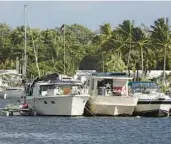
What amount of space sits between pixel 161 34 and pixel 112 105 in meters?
55.8

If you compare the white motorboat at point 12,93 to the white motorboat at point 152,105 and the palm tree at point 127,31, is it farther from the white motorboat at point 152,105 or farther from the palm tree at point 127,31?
the white motorboat at point 152,105

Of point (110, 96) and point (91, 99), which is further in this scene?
point (91, 99)

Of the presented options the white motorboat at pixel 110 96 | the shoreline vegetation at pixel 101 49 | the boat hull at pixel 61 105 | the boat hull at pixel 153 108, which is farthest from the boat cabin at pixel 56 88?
the shoreline vegetation at pixel 101 49

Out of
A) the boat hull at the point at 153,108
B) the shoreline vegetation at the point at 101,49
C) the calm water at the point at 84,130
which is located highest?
the shoreline vegetation at the point at 101,49

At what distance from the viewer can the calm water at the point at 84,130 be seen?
1912 inches

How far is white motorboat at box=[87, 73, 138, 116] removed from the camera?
221 ft

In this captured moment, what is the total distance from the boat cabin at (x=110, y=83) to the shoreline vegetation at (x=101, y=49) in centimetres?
4126

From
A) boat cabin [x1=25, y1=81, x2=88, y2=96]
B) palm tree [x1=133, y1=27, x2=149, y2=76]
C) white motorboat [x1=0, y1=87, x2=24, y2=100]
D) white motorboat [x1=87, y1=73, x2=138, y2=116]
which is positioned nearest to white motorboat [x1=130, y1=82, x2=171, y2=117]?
white motorboat [x1=87, y1=73, x2=138, y2=116]

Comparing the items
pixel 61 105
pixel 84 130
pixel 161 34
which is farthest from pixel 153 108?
pixel 161 34

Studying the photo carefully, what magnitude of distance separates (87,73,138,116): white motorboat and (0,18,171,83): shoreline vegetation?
41.4 metres

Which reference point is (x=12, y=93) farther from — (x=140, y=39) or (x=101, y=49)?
(x=140, y=39)

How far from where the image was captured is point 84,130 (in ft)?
184

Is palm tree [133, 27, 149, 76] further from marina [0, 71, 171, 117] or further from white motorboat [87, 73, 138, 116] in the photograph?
white motorboat [87, 73, 138, 116]

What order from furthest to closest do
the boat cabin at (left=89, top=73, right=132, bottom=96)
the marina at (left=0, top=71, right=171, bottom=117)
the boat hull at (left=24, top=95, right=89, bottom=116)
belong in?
the boat cabin at (left=89, top=73, right=132, bottom=96)
the marina at (left=0, top=71, right=171, bottom=117)
the boat hull at (left=24, top=95, right=89, bottom=116)
